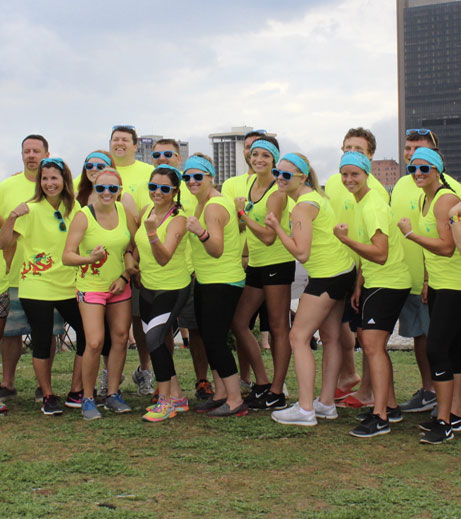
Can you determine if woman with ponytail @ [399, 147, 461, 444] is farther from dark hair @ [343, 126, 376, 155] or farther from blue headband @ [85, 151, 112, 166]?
blue headband @ [85, 151, 112, 166]

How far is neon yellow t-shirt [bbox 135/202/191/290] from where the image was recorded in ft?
19.5

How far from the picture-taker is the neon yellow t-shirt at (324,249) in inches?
225

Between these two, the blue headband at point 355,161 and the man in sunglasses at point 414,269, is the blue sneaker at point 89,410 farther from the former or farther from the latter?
the blue headband at point 355,161

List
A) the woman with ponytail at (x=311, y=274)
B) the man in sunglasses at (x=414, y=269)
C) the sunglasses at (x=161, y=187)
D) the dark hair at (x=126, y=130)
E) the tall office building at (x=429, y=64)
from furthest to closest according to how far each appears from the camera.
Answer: the tall office building at (x=429, y=64)
the dark hair at (x=126, y=130)
the man in sunglasses at (x=414, y=269)
the sunglasses at (x=161, y=187)
the woman with ponytail at (x=311, y=274)

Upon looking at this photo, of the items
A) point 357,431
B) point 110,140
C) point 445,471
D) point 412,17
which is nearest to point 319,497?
point 445,471

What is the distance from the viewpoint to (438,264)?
5348mm

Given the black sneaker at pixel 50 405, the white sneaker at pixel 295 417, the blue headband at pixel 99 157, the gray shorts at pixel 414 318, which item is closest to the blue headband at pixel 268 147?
the blue headband at pixel 99 157

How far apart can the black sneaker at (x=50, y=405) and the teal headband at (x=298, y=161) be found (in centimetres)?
296

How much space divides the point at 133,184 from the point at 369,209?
260 centimetres

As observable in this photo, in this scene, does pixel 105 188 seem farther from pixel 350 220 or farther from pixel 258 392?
pixel 258 392

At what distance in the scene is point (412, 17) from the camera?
583 feet

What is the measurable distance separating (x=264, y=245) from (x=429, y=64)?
7018 inches

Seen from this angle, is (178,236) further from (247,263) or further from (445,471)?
(445,471)

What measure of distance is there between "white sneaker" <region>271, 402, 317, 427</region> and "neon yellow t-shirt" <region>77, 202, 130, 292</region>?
184 cm
